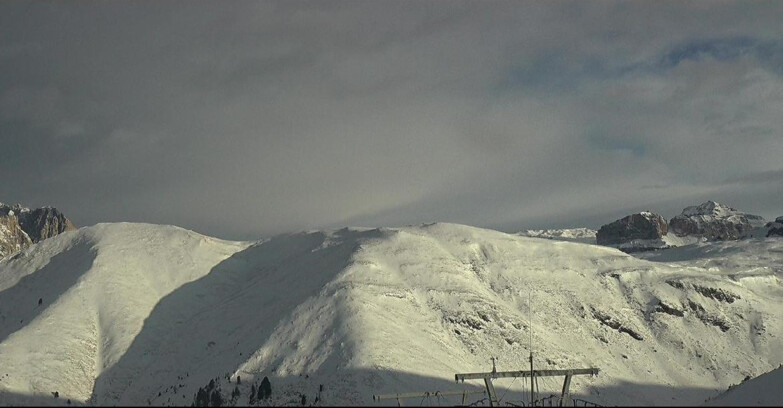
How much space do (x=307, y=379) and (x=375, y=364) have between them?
6.28 m

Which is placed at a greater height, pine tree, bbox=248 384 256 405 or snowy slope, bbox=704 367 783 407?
pine tree, bbox=248 384 256 405

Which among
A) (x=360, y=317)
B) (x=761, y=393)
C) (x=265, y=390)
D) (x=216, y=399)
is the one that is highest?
(x=360, y=317)

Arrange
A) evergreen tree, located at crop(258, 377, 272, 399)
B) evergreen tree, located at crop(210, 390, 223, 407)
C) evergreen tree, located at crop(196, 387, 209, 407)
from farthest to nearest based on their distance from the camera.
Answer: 1. evergreen tree, located at crop(258, 377, 272, 399)
2. evergreen tree, located at crop(196, 387, 209, 407)
3. evergreen tree, located at crop(210, 390, 223, 407)

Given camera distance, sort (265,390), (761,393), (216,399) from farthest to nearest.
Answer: (265,390) → (216,399) → (761,393)

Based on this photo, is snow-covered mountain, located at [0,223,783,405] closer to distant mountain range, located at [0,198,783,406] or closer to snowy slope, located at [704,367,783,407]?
distant mountain range, located at [0,198,783,406]

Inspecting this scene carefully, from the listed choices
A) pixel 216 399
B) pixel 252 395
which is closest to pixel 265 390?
pixel 252 395

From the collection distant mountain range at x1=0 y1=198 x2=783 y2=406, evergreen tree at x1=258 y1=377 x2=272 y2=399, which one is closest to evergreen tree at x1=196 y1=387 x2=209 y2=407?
distant mountain range at x1=0 y1=198 x2=783 y2=406

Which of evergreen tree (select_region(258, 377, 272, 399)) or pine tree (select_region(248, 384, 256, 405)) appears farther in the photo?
evergreen tree (select_region(258, 377, 272, 399))

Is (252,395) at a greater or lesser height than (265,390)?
lesser

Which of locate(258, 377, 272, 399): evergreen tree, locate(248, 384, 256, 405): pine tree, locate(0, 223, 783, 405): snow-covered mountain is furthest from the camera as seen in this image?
locate(0, 223, 783, 405): snow-covered mountain

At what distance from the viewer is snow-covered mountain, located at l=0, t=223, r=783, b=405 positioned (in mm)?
68000

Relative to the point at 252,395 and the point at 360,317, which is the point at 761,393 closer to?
the point at 360,317

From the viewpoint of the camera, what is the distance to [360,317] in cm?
7344

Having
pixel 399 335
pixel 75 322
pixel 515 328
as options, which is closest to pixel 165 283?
pixel 75 322
